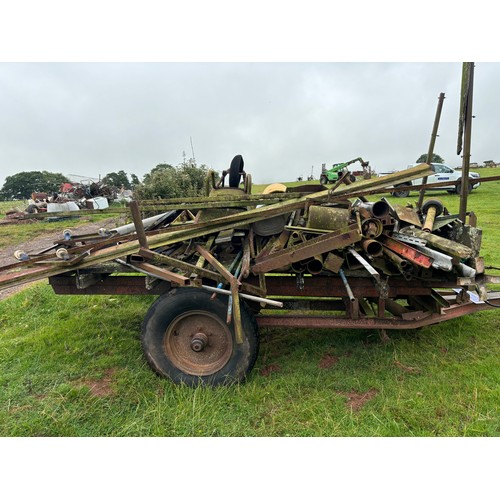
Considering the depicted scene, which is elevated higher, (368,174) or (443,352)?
(368,174)

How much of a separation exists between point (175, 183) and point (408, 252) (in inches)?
467

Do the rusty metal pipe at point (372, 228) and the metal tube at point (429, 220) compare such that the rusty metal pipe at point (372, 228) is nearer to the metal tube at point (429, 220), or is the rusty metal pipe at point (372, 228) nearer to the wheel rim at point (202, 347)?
the metal tube at point (429, 220)

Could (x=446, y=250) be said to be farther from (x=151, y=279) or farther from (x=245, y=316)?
(x=151, y=279)

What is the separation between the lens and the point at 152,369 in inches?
127

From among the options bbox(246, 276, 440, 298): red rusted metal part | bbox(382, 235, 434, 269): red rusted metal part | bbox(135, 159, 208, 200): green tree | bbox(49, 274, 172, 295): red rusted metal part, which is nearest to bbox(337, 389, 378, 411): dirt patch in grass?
bbox(246, 276, 440, 298): red rusted metal part

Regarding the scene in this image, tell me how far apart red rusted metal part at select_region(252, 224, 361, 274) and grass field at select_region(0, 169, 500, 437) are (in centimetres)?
126

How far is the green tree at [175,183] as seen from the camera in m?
13.3

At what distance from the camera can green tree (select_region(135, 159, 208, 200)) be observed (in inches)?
523

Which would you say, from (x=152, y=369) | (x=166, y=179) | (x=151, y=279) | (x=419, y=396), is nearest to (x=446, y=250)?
(x=419, y=396)

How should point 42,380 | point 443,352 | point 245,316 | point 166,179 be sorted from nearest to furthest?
point 245,316 → point 42,380 → point 443,352 → point 166,179

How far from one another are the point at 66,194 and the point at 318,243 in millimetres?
23101

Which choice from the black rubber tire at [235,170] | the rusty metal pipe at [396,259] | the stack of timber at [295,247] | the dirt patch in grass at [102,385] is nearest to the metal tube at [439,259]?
the stack of timber at [295,247]

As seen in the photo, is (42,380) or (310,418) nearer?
(310,418)

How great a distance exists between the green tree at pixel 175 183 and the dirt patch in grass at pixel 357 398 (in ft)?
35.8
